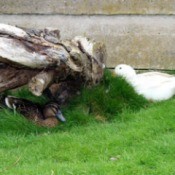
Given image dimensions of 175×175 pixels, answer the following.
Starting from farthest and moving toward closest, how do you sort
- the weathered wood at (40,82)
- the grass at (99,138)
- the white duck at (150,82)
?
the white duck at (150,82) < the weathered wood at (40,82) < the grass at (99,138)

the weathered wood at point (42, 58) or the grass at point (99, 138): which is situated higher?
the weathered wood at point (42, 58)

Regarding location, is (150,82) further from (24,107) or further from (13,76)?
(13,76)

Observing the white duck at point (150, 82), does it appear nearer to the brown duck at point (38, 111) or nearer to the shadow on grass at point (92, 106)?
the shadow on grass at point (92, 106)

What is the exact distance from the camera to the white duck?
577 cm

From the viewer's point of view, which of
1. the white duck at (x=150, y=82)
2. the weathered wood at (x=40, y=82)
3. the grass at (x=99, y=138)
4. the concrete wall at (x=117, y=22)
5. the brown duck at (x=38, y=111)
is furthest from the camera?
the concrete wall at (x=117, y=22)

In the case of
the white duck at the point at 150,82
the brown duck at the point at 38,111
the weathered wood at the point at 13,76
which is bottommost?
the brown duck at the point at 38,111

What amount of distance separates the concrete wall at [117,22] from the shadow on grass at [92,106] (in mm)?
544

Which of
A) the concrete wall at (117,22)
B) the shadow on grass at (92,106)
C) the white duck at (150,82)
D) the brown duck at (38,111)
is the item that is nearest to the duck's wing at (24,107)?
the brown duck at (38,111)

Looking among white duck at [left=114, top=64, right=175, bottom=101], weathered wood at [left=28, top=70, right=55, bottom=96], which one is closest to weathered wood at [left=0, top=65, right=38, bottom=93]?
weathered wood at [left=28, top=70, right=55, bottom=96]

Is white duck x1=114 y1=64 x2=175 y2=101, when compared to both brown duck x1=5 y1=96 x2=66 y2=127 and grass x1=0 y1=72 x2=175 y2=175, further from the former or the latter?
brown duck x1=5 y1=96 x2=66 y2=127

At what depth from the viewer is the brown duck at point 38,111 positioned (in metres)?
5.34

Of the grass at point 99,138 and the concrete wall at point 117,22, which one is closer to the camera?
the grass at point 99,138

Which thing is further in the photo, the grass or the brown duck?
the brown duck

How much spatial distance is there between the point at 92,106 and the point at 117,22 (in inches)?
48.1
